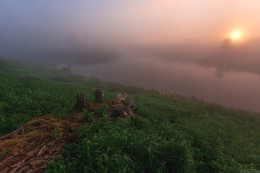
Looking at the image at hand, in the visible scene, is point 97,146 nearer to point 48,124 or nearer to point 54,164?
point 54,164

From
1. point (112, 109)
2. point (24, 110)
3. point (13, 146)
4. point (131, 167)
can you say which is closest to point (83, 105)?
point (112, 109)

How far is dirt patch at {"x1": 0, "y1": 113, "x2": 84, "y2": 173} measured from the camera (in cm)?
282

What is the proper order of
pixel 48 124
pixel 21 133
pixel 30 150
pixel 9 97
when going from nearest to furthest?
1. pixel 30 150
2. pixel 21 133
3. pixel 48 124
4. pixel 9 97

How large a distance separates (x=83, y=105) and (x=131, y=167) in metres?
5.57

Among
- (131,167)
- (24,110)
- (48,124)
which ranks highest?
(131,167)

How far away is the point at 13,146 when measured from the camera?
137 inches

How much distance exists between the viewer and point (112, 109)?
7414mm

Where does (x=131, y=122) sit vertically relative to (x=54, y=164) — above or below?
below

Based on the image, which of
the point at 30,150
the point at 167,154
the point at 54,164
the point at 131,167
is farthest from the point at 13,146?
the point at 167,154

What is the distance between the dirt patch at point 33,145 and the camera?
2822mm

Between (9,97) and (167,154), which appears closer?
(167,154)

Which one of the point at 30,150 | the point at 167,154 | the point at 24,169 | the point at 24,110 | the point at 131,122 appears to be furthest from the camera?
the point at 24,110

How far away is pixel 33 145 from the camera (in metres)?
3.62

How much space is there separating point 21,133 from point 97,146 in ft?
9.19
